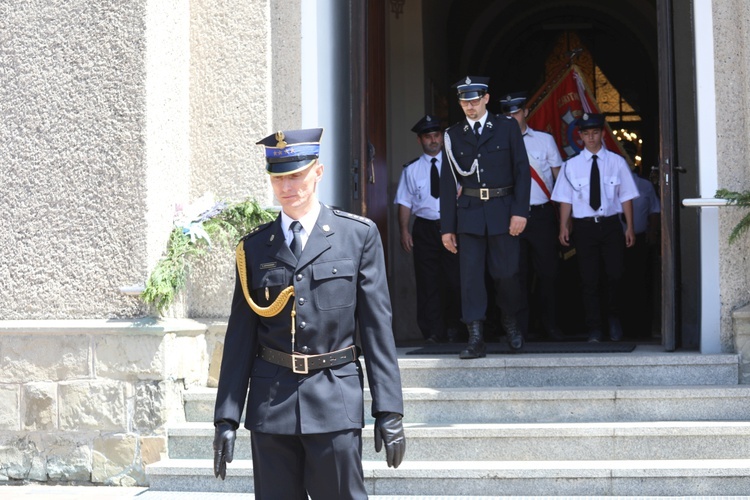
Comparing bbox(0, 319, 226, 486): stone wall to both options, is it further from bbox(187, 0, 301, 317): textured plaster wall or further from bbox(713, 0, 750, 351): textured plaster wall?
bbox(713, 0, 750, 351): textured plaster wall

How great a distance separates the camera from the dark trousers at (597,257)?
8211 millimetres

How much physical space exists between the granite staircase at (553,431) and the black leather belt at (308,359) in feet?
6.76

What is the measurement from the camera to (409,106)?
35.3 feet

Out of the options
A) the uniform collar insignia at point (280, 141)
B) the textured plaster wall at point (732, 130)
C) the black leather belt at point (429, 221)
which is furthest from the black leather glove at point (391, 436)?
the black leather belt at point (429, 221)

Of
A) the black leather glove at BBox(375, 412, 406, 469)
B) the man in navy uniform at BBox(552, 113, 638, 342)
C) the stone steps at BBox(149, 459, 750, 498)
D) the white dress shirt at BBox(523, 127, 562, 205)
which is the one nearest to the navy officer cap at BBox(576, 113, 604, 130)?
the man in navy uniform at BBox(552, 113, 638, 342)

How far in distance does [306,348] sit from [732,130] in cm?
393

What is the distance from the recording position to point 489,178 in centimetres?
733

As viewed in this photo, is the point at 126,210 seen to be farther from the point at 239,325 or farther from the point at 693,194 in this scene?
the point at 693,194

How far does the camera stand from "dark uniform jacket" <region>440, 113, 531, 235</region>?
723 centimetres

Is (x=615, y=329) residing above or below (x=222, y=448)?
above

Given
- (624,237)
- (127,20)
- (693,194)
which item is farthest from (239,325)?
(693,194)

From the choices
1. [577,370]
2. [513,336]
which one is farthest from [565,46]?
[577,370]

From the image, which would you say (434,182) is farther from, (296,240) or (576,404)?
(296,240)

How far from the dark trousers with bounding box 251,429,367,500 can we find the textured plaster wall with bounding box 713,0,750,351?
142 inches
